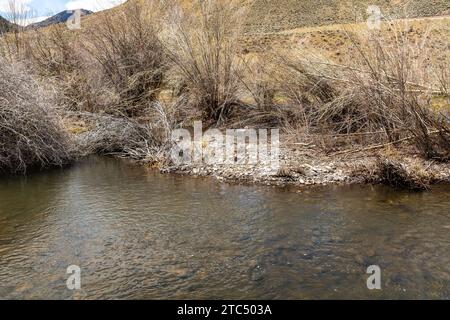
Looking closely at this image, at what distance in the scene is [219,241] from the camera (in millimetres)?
6633

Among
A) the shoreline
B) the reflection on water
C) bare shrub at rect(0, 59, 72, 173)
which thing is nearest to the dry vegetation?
the shoreline

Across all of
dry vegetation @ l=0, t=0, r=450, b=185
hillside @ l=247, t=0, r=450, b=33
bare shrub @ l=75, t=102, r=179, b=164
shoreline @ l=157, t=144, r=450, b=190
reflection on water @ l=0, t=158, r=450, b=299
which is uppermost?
hillside @ l=247, t=0, r=450, b=33

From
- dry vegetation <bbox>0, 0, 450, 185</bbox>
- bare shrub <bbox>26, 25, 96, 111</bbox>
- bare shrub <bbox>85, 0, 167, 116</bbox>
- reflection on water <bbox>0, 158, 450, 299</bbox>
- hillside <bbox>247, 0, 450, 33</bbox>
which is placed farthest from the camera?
hillside <bbox>247, 0, 450, 33</bbox>

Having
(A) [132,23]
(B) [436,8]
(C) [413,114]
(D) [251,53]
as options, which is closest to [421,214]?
(C) [413,114]

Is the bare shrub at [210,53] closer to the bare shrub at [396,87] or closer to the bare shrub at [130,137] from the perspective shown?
the bare shrub at [130,137]

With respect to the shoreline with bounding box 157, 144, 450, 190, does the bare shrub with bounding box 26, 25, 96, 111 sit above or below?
above

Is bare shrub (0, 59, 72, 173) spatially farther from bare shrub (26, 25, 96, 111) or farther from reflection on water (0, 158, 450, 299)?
bare shrub (26, 25, 96, 111)

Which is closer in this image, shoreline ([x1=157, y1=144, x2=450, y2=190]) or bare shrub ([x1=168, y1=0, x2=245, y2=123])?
shoreline ([x1=157, y1=144, x2=450, y2=190])

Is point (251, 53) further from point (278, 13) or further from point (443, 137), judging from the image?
point (278, 13)

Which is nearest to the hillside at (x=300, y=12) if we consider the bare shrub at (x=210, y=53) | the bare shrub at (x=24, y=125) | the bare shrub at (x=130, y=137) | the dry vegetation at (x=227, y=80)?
the dry vegetation at (x=227, y=80)

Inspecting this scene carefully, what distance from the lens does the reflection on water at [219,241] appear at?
212 inches

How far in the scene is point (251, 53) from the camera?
1396 cm

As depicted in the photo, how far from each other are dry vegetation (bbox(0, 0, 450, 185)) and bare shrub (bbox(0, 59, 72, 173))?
60.1 inches

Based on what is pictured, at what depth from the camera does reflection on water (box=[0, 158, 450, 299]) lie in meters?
5.38
